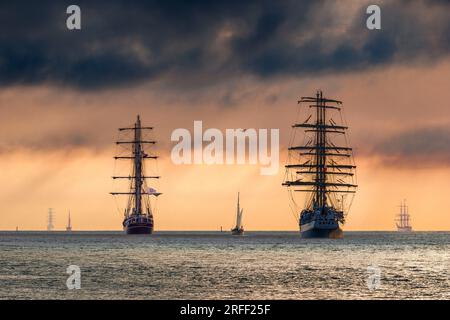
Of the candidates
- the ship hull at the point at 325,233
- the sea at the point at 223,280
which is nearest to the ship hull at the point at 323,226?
the ship hull at the point at 325,233

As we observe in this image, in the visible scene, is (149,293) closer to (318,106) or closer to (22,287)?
(22,287)

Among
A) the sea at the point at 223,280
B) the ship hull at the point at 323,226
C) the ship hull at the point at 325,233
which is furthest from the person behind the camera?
the ship hull at the point at 325,233

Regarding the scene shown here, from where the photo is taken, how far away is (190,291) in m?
51.2

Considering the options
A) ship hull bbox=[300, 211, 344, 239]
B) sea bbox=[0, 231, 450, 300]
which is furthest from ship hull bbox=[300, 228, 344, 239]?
sea bbox=[0, 231, 450, 300]

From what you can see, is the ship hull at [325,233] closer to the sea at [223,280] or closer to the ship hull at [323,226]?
the ship hull at [323,226]

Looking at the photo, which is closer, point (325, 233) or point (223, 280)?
point (223, 280)

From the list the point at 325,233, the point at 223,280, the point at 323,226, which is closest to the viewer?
the point at 223,280

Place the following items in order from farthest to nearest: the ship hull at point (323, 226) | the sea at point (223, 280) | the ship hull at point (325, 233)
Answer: the ship hull at point (325, 233)
the ship hull at point (323, 226)
the sea at point (223, 280)

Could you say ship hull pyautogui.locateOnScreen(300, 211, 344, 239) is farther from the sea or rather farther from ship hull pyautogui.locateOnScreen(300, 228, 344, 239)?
the sea

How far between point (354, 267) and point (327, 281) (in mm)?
18078

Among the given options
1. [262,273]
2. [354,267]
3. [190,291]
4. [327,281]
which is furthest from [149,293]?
[354,267]

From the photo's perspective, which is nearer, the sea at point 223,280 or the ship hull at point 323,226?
the sea at point 223,280

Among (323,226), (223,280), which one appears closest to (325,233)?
(323,226)

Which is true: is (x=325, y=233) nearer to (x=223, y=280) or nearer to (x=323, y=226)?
(x=323, y=226)
